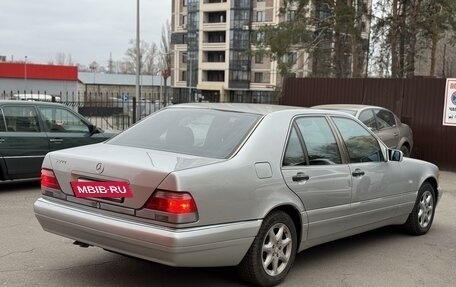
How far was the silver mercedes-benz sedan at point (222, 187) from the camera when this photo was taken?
404cm

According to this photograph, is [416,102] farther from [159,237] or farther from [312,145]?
[159,237]

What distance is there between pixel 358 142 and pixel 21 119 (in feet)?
18.9

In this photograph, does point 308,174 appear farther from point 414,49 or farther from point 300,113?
point 414,49

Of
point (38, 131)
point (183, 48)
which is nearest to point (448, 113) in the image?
point (38, 131)

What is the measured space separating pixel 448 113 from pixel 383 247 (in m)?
8.63

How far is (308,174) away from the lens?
4949 millimetres

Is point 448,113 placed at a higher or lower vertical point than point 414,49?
lower

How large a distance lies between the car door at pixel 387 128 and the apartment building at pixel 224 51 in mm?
62455

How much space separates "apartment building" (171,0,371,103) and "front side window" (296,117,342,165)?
69.9 meters

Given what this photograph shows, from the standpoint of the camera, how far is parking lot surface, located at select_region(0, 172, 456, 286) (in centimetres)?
481

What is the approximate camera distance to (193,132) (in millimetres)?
4988

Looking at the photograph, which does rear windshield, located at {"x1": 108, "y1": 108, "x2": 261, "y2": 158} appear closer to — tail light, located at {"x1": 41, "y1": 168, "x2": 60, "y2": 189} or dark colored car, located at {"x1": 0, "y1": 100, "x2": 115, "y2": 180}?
tail light, located at {"x1": 41, "y1": 168, "x2": 60, "y2": 189}

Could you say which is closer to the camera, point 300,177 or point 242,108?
point 300,177

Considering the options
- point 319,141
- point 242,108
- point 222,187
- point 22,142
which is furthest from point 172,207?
point 22,142
